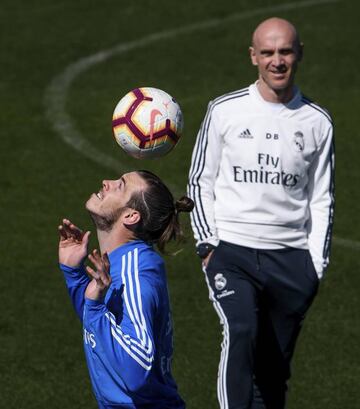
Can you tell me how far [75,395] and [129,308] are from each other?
3530 millimetres

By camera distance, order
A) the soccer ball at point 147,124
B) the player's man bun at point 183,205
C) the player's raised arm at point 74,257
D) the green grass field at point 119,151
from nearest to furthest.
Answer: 1. the player's raised arm at point 74,257
2. the player's man bun at point 183,205
3. the soccer ball at point 147,124
4. the green grass field at point 119,151

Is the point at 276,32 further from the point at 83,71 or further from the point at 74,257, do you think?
the point at 83,71

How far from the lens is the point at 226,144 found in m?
8.94

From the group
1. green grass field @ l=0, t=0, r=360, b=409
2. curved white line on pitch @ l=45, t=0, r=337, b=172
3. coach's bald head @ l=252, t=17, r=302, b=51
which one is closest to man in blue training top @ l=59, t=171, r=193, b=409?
coach's bald head @ l=252, t=17, r=302, b=51

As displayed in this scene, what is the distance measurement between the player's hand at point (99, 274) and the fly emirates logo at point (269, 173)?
8.36 ft

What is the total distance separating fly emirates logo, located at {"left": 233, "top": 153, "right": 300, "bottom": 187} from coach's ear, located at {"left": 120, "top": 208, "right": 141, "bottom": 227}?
2.10 m

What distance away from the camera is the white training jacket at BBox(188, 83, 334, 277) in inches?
348

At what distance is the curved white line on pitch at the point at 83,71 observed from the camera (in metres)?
15.3

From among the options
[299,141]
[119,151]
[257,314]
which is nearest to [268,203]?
[299,141]

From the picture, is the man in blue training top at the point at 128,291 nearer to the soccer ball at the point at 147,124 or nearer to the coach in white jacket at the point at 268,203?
the coach in white jacket at the point at 268,203

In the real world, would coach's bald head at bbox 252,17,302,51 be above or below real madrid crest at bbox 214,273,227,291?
above

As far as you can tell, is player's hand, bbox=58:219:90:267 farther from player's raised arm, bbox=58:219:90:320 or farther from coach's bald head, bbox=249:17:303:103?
coach's bald head, bbox=249:17:303:103

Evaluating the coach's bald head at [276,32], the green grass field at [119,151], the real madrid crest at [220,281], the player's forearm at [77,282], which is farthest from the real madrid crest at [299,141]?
the player's forearm at [77,282]

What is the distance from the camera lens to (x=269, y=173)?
28.9 feet
